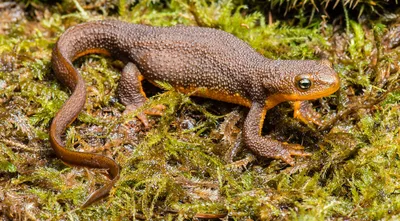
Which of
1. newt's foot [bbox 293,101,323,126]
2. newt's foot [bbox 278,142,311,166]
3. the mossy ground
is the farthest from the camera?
newt's foot [bbox 293,101,323,126]

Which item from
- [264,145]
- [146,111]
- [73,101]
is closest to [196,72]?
[146,111]

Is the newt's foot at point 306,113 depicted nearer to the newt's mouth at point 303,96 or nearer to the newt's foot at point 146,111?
the newt's mouth at point 303,96

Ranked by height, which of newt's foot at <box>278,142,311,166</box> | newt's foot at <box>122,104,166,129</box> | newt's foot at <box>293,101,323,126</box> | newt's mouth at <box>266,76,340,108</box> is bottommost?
newt's foot at <box>122,104,166,129</box>

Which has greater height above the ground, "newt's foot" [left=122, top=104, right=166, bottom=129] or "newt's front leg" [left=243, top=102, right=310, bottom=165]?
"newt's front leg" [left=243, top=102, right=310, bottom=165]

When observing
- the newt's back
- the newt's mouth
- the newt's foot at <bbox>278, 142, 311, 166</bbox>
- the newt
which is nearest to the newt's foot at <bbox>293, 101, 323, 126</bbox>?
the newt

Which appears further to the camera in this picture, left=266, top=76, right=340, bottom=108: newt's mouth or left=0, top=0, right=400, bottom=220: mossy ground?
left=266, top=76, right=340, bottom=108: newt's mouth

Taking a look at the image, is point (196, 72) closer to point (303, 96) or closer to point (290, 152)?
point (303, 96)

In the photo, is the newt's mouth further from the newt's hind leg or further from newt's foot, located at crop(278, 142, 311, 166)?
the newt's hind leg

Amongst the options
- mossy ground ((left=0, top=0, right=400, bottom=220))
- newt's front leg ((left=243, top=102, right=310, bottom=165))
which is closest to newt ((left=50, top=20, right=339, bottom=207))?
newt's front leg ((left=243, top=102, right=310, bottom=165))

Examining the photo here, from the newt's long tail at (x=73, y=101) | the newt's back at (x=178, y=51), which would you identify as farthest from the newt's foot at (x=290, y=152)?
the newt's long tail at (x=73, y=101)

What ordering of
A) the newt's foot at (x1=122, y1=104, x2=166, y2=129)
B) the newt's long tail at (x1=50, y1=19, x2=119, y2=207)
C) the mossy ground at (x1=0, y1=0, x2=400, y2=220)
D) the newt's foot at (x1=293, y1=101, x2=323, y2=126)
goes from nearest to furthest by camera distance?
the mossy ground at (x1=0, y1=0, x2=400, y2=220) < the newt's long tail at (x1=50, y1=19, x2=119, y2=207) < the newt's foot at (x1=293, y1=101, x2=323, y2=126) < the newt's foot at (x1=122, y1=104, x2=166, y2=129)
